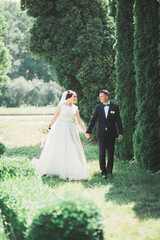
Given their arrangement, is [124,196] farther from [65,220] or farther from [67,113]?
[65,220]

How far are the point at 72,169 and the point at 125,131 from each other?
2714 mm

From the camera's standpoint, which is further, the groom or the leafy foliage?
the groom

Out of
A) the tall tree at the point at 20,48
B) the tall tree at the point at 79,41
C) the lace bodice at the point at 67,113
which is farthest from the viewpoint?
the tall tree at the point at 20,48

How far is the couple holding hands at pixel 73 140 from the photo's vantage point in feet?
25.4

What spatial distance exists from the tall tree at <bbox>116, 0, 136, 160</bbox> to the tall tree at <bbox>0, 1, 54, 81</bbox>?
39813 mm

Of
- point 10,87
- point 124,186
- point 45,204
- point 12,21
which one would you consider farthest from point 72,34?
point 12,21

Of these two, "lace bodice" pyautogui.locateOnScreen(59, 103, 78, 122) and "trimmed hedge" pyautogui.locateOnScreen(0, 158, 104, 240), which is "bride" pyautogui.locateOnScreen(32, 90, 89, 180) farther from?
"trimmed hedge" pyautogui.locateOnScreen(0, 158, 104, 240)

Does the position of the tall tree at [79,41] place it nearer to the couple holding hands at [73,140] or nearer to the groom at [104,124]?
the couple holding hands at [73,140]

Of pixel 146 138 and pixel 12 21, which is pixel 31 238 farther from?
pixel 12 21

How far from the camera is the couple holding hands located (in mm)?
7746

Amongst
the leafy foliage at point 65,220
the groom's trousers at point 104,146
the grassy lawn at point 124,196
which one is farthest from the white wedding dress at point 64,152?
the leafy foliage at point 65,220

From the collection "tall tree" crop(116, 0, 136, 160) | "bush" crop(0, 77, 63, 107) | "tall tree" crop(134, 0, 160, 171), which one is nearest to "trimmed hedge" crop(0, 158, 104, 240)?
"tall tree" crop(134, 0, 160, 171)

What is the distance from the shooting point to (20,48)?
51.2 meters

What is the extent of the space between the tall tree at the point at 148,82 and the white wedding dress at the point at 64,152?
183 centimetres
